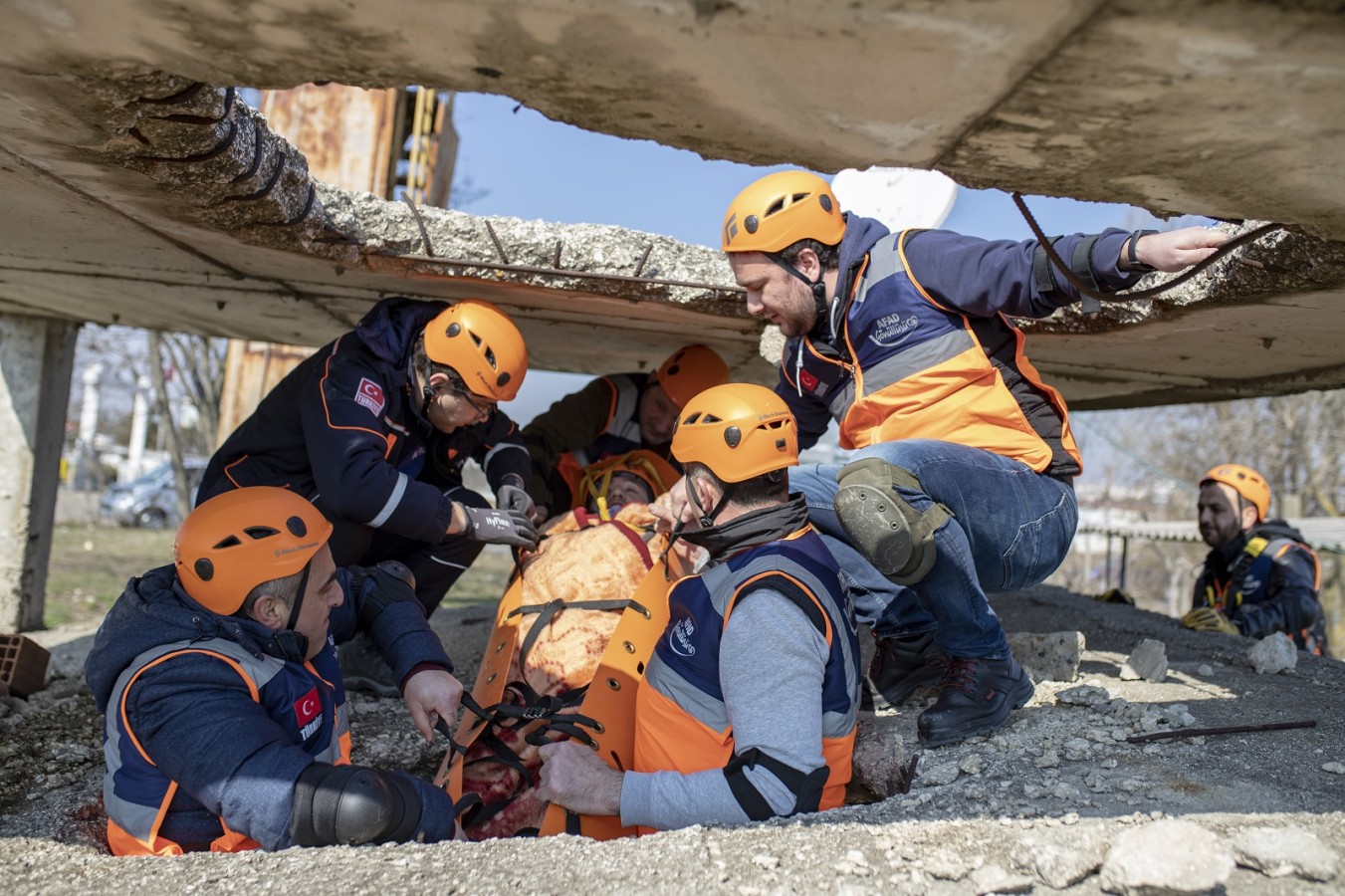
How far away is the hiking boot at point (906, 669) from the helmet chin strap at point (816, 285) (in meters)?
1.32

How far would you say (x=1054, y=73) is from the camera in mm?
1799

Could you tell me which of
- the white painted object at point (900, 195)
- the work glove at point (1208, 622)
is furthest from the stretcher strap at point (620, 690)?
the work glove at point (1208, 622)

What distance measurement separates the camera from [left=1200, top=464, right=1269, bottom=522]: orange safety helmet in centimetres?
762

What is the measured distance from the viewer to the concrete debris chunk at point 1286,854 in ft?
7.11

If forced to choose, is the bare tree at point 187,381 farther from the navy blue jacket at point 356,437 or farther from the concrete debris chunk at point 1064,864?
the concrete debris chunk at point 1064,864

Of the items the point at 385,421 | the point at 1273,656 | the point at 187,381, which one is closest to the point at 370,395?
the point at 385,421

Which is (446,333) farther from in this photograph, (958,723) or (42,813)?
(958,723)

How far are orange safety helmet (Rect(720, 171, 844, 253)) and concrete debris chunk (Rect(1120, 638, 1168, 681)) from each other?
210 cm

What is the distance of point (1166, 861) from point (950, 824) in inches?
22.5

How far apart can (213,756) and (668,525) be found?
1.86 m

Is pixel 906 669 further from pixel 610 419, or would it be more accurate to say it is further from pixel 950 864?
pixel 610 419

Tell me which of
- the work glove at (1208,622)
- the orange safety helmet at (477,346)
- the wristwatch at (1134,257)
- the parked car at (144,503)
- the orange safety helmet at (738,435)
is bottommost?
the parked car at (144,503)

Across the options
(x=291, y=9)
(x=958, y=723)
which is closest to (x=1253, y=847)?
(x=958, y=723)

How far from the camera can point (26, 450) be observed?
262 inches
